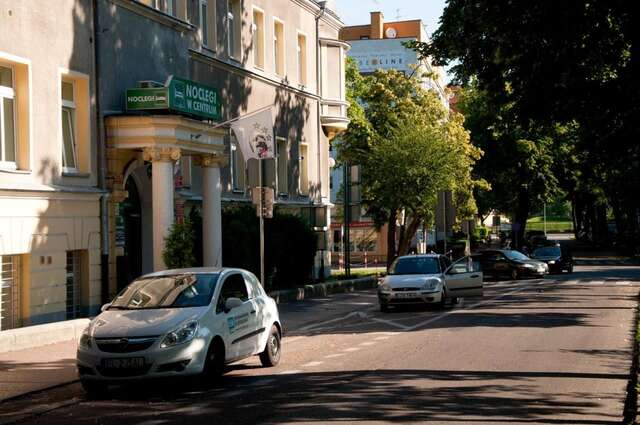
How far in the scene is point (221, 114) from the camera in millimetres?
26609

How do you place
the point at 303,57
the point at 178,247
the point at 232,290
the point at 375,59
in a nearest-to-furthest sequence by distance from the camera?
the point at 232,290 → the point at 178,247 → the point at 303,57 → the point at 375,59

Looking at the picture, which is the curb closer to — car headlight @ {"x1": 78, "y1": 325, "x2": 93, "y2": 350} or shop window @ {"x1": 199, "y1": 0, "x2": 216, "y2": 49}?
shop window @ {"x1": 199, "y1": 0, "x2": 216, "y2": 49}

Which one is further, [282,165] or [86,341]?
[282,165]

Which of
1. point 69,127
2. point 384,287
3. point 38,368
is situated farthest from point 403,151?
point 38,368

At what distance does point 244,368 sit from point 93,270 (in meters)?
7.77

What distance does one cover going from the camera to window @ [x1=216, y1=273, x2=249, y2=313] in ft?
43.9

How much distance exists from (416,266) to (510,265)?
20582mm

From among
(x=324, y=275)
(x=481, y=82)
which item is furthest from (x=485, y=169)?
(x=481, y=82)

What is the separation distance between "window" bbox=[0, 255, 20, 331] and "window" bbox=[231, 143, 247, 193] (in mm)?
13803

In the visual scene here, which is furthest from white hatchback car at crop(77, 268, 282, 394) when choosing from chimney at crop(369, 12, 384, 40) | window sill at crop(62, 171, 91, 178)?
chimney at crop(369, 12, 384, 40)

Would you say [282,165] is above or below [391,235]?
above

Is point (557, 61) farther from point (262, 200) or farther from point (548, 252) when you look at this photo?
point (548, 252)

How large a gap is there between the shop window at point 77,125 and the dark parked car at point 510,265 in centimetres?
2863

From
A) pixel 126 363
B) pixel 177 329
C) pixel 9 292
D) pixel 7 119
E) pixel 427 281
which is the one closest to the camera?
pixel 126 363
